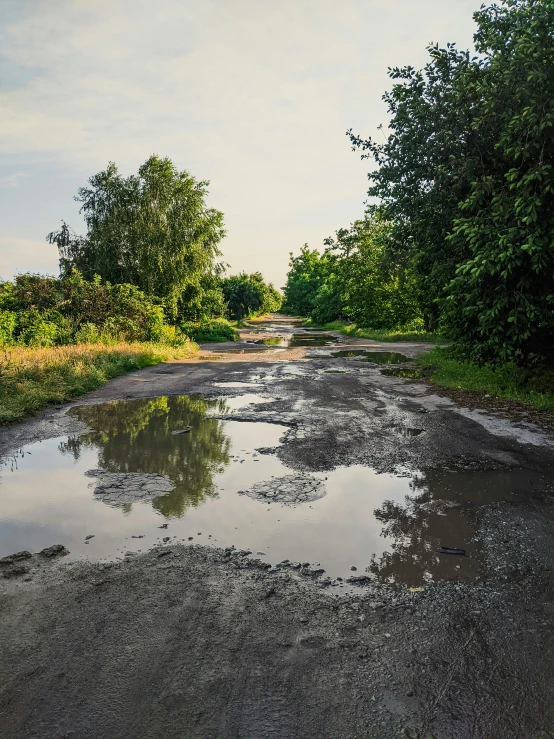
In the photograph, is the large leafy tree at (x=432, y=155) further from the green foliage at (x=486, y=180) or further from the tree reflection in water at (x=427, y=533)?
the tree reflection in water at (x=427, y=533)

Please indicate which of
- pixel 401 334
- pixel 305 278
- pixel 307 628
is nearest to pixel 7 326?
pixel 307 628

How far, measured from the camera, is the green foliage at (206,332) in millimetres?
36906

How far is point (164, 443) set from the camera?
832 centimetres

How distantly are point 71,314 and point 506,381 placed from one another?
737 inches

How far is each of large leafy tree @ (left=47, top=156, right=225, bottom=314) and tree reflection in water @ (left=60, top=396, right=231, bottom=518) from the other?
24.7m

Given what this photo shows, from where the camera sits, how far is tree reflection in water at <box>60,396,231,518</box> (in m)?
6.24

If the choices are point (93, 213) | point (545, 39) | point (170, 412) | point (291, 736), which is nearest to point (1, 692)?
point (291, 736)

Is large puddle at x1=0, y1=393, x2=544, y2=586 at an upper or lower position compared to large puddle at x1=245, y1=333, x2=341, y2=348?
lower

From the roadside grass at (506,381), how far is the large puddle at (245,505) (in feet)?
17.5

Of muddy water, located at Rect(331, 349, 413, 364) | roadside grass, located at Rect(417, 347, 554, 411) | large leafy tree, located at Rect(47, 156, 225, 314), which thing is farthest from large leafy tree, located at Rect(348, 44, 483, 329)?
large leafy tree, located at Rect(47, 156, 225, 314)

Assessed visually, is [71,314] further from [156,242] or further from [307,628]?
[307,628]

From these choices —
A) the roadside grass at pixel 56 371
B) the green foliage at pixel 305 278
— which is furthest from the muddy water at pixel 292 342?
the green foliage at pixel 305 278

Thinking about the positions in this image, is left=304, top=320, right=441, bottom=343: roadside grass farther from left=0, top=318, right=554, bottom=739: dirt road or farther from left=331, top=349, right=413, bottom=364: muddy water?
left=0, top=318, right=554, bottom=739: dirt road

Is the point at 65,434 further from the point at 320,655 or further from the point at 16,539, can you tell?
the point at 320,655
